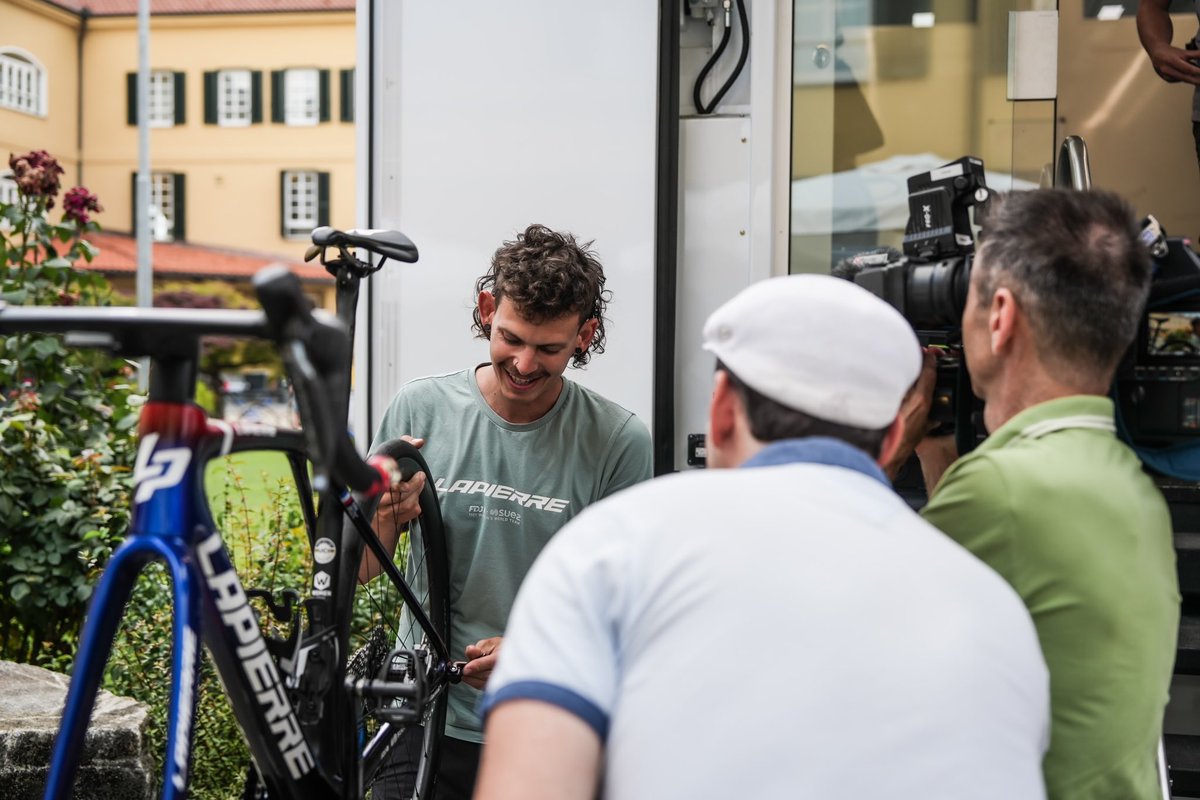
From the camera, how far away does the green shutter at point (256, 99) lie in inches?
1666

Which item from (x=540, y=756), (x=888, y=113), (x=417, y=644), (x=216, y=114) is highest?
(x=216, y=114)

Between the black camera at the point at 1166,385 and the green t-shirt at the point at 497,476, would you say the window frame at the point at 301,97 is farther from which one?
the black camera at the point at 1166,385

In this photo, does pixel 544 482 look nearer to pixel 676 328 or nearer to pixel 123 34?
pixel 676 328

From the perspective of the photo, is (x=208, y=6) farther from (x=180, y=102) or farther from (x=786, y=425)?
(x=786, y=425)

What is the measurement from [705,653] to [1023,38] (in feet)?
10.1

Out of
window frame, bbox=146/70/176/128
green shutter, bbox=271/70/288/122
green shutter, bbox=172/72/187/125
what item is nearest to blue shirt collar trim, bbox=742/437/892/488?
green shutter, bbox=271/70/288/122

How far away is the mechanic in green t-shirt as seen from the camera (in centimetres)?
247

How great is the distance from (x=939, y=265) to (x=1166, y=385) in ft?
1.27

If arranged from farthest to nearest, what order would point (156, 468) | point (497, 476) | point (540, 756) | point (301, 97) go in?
point (301, 97), point (497, 476), point (156, 468), point (540, 756)

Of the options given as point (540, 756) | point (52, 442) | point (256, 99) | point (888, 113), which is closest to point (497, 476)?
point (540, 756)

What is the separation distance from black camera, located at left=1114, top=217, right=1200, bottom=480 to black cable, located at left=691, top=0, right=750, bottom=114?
1.52 m

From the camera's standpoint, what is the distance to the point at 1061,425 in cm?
155

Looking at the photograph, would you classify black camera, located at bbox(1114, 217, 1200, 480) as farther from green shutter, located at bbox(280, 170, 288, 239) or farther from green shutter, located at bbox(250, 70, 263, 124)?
green shutter, located at bbox(250, 70, 263, 124)

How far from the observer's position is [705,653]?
3.58 ft
